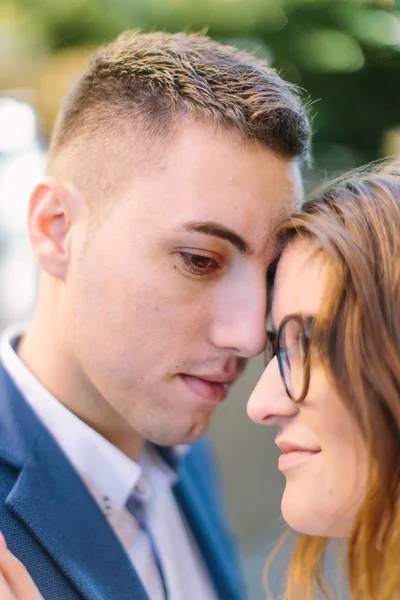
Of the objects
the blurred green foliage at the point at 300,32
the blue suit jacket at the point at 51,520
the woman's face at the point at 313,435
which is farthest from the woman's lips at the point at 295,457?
the blurred green foliage at the point at 300,32

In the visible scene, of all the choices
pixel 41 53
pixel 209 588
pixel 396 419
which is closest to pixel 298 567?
pixel 209 588

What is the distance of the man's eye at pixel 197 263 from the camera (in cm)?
107

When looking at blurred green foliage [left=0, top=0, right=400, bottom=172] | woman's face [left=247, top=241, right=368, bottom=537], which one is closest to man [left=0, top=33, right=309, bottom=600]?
woman's face [left=247, top=241, right=368, bottom=537]

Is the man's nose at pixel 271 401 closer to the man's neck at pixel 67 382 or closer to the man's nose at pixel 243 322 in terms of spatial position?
the man's nose at pixel 243 322

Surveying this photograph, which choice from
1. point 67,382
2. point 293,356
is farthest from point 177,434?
point 293,356

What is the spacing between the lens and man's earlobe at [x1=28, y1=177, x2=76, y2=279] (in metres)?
1.17

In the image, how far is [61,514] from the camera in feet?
3.38

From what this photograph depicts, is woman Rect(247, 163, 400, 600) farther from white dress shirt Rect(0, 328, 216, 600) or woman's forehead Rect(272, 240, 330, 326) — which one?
white dress shirt Rect(0, 328, 216, 600)

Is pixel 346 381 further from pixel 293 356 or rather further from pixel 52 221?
pixel 52 221

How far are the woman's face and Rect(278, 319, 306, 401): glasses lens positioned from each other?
2cm

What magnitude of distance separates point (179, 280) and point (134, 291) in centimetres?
8

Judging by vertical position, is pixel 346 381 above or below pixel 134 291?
below

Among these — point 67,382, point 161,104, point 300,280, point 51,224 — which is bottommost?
→ point 67,382

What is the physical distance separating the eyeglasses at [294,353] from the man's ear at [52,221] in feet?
1.41
